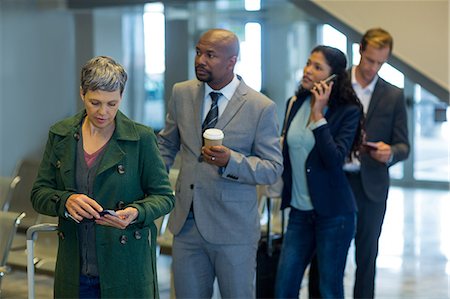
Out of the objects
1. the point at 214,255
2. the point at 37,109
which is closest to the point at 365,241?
the point at 214,255

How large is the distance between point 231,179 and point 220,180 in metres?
0.07

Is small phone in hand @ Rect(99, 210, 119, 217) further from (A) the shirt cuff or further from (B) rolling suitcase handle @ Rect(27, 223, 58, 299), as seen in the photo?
(A) the shirt cuff

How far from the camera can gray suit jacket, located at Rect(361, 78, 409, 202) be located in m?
4.95

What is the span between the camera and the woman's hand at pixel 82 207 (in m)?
3.01

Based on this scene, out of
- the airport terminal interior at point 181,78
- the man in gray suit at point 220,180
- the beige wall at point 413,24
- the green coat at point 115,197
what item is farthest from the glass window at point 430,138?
the green coat at point 115,197

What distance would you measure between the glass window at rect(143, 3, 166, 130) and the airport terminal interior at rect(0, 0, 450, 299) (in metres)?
0.01

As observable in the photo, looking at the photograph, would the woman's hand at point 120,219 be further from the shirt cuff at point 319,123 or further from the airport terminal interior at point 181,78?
the airport terminal interior at point 181,78

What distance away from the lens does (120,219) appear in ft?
9.96

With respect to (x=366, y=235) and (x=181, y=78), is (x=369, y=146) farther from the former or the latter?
(x=181, y=78)

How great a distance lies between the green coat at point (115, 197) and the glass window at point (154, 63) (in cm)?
840

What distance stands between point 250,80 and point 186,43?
1210 millimetres

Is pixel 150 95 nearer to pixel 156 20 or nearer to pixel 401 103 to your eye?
pixel 156 20

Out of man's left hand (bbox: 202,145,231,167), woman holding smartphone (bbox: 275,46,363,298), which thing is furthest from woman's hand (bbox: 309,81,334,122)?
man's left hand (bbox: 202,145,231,167)

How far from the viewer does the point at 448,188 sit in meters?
11.6
